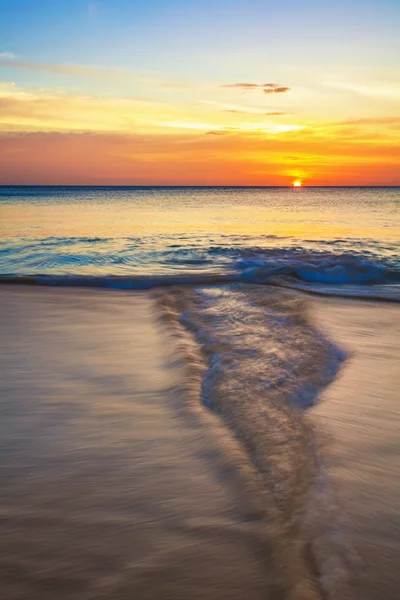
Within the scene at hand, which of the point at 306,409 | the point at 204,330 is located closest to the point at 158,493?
the point at 306,409

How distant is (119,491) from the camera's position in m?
2.92

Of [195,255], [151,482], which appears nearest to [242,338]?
[151,482]

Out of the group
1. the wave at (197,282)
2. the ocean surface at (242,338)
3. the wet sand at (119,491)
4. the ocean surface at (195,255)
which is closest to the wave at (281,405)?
the ocean surface at (242,338)

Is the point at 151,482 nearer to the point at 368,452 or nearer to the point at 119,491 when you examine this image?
the point at 119,491

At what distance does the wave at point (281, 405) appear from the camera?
7.88ft

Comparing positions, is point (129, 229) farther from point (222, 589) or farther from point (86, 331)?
point (222, 589)

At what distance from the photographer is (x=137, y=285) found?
1122 cm

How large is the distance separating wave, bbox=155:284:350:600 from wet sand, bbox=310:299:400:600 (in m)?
0.09

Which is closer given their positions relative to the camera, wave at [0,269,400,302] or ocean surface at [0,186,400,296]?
wave at [0,269,400,302]

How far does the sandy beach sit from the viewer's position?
228 cm

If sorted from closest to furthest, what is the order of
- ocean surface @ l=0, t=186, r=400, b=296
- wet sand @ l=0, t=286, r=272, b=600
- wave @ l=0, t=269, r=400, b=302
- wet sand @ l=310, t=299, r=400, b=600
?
wet sand @ l=0, t=286, r=272, b=600 < wet sand @ l=310, t=299, r=400, b=600 < wave @ l=0, t=269, r=400, b=302 < ocean surface @ l=0, t=186, r=400, b=296

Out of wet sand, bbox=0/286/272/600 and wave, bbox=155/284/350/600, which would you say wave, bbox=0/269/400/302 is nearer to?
wave, bbox=155/284/350/600

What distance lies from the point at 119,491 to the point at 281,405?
65.8 inches

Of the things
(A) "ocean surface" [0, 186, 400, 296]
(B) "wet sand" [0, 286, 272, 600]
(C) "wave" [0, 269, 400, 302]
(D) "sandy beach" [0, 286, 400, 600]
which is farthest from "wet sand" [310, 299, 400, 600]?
(A) "ocean surface" [0, 186, 400, 296]
